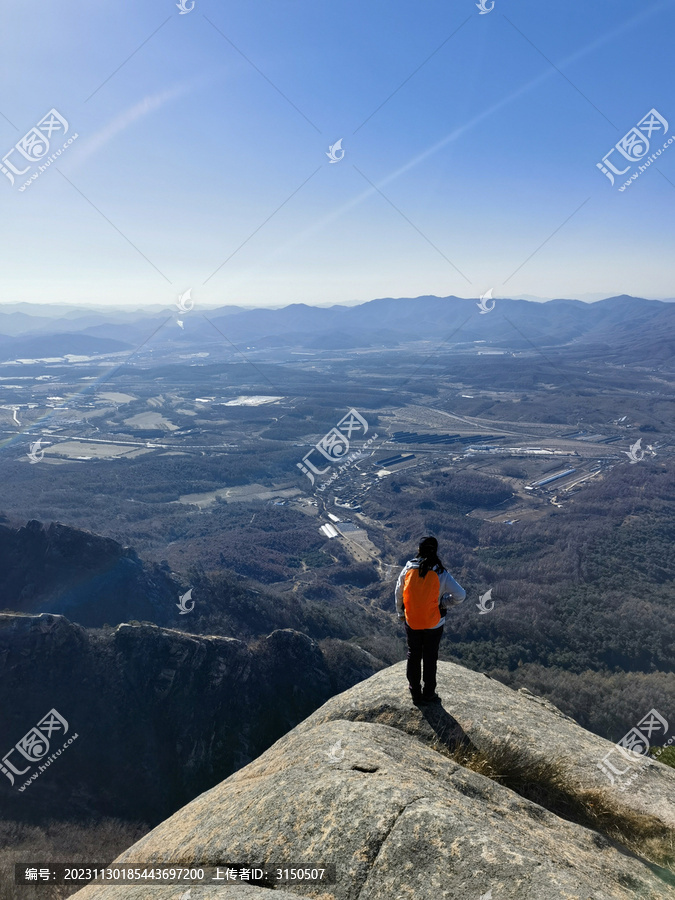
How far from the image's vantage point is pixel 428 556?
8305mm

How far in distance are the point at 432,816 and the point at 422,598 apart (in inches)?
124

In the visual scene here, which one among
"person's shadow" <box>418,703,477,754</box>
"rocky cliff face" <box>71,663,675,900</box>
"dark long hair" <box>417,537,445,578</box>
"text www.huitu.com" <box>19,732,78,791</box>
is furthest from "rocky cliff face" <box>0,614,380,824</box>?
"dark long hair" <box>417,537,445,578</box>

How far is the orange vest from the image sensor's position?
816 centimetres

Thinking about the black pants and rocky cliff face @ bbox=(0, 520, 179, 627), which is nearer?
the black pants

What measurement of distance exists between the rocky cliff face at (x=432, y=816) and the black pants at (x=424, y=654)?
384 mm

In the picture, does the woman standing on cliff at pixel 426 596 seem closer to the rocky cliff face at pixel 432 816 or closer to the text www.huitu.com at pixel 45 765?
the rocky cliff face at pixel 432 816

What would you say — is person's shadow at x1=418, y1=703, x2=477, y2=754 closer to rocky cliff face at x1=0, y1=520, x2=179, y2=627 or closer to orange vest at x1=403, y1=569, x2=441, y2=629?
orange vest at x1=403, y1=569, x2=441, y2=629

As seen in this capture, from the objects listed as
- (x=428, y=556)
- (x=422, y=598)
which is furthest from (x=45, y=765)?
(x=428, y=556)

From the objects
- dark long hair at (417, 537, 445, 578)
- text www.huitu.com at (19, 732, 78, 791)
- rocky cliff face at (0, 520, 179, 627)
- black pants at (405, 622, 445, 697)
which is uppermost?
dark long hair at (417, 537, 445, 578)

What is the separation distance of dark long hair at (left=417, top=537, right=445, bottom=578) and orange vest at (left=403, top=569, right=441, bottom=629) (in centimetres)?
9

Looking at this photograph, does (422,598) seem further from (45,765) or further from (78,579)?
(78,579)

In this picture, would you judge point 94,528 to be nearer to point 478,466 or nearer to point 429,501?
point 429,501

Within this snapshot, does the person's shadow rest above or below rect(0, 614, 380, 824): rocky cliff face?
above

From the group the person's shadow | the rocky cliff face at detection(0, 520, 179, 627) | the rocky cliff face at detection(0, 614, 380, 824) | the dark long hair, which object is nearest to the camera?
the person's shadow
